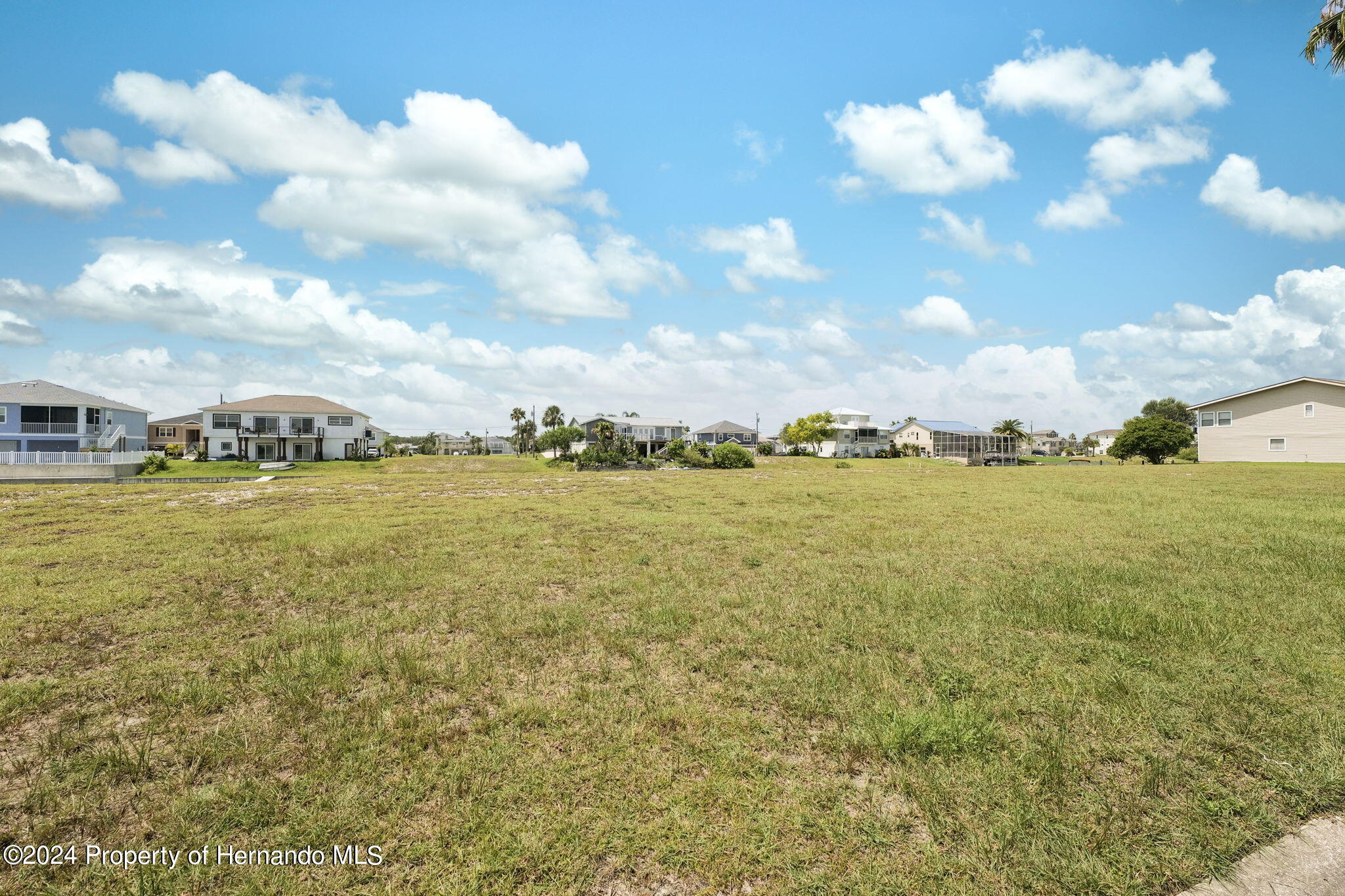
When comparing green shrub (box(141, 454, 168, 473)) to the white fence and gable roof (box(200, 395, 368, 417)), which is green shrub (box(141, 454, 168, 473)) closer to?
the white fence

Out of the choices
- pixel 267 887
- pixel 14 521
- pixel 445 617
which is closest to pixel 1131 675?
pixel 267 887

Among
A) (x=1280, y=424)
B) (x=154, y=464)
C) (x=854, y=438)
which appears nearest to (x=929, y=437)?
(x=854, y=438)

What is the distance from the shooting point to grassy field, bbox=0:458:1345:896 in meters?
3.25

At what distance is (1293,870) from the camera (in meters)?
3.20

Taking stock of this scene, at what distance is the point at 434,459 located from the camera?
187ft

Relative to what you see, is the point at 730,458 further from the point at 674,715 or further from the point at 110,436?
the point at 110,436

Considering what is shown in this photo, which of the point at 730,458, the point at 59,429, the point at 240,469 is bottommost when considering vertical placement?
the point at 240,469

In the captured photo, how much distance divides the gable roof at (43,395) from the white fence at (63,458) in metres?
11.1

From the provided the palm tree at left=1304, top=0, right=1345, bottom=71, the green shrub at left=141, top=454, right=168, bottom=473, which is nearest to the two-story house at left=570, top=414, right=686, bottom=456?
the green shrub at left=141, top=454, right=168, bottom=473

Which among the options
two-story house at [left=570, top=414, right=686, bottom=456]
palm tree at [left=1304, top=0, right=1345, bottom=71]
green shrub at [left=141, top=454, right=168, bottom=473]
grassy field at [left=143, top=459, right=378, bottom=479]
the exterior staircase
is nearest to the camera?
palm tree at [left=1304, top=0, right=1345, bottom=71]

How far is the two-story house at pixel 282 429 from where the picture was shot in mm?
60344

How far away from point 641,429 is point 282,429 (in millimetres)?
46182

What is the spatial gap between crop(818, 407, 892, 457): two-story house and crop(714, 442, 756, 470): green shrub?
42556 mm

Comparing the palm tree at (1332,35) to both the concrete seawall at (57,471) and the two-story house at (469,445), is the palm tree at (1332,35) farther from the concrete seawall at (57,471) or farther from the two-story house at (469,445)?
the two-story house at (469,445)
